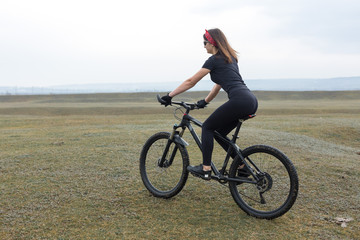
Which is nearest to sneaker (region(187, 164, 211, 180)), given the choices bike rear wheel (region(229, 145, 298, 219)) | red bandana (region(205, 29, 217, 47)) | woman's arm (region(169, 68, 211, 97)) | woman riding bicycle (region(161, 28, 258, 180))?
woman riding bicycle (region(161, 28, 258, 180))

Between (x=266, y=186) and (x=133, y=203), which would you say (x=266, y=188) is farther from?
(x=133, y=203)

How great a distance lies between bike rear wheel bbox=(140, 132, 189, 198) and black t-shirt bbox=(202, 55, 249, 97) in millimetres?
1311

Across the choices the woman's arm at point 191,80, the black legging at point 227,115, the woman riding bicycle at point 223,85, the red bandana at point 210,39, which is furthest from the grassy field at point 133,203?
the red bandana at point 210,39

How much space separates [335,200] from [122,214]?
12.0ft

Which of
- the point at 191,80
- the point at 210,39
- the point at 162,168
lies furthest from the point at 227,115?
the point at 162,168

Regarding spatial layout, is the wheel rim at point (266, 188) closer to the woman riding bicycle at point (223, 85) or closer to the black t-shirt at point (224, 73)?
the woman riding bicycle at point (223, 85)

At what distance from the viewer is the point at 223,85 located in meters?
4.82

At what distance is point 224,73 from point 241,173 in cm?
155

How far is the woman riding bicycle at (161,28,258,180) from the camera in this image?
4.66m

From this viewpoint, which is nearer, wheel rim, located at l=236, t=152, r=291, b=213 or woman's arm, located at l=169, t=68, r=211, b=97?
wheel rim, located at l=236, t=152, r=291, b=213

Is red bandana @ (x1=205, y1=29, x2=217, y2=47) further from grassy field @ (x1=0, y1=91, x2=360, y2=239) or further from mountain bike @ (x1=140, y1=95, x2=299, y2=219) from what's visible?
grassy field @ (x1=0, y1=91, x2=360, y2=239)

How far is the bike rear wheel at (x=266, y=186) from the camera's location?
14.5 ft

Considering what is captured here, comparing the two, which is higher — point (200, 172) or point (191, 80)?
point (191, 80)

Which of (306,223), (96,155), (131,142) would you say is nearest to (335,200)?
(306,223)
